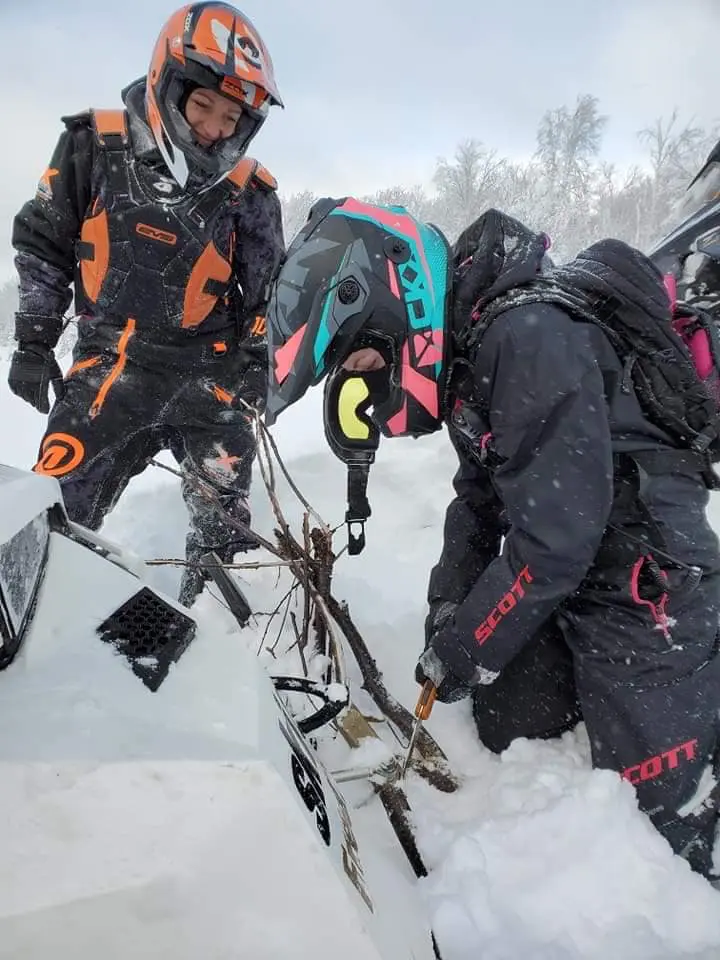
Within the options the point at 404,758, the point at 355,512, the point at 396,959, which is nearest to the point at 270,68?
the point at 355,512

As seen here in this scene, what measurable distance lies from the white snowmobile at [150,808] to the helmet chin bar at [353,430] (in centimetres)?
139

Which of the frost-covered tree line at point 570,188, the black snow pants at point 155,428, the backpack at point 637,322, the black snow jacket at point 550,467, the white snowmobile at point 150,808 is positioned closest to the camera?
the white snowmobile at point 150,808

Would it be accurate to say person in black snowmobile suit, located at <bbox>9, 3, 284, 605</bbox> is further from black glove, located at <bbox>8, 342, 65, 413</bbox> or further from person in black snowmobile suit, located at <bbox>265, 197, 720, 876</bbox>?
person in black snowmobile suit, located at <bbox>265, 197, 720, 876</bbox>

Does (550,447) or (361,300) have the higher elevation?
(361,300)

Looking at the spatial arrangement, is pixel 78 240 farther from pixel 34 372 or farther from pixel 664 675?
pixel 664 675

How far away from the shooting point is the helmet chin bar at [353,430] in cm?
256

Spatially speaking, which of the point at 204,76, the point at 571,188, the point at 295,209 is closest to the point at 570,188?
the point at 571,188

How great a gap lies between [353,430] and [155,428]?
137 centimetres

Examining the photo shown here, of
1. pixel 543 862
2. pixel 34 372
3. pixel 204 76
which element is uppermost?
pixel 204 76

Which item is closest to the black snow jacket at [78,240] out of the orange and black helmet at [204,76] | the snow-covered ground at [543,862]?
the orange and black helmet at [204,76]

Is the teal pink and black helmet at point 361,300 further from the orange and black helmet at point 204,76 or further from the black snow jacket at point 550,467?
the orange and black helmet at point 204,76

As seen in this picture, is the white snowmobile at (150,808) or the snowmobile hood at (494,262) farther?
the snowmobile hood at (494,262)

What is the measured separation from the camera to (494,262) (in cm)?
206

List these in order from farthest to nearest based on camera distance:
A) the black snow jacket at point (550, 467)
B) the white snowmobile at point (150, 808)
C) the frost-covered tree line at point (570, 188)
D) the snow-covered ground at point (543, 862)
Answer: the frost-covered tree line at point (570, 188), the black snow jacket at point (550, 467), the snow-covered ground at point (543, 862), the white snowmobile at point (150, 808)
